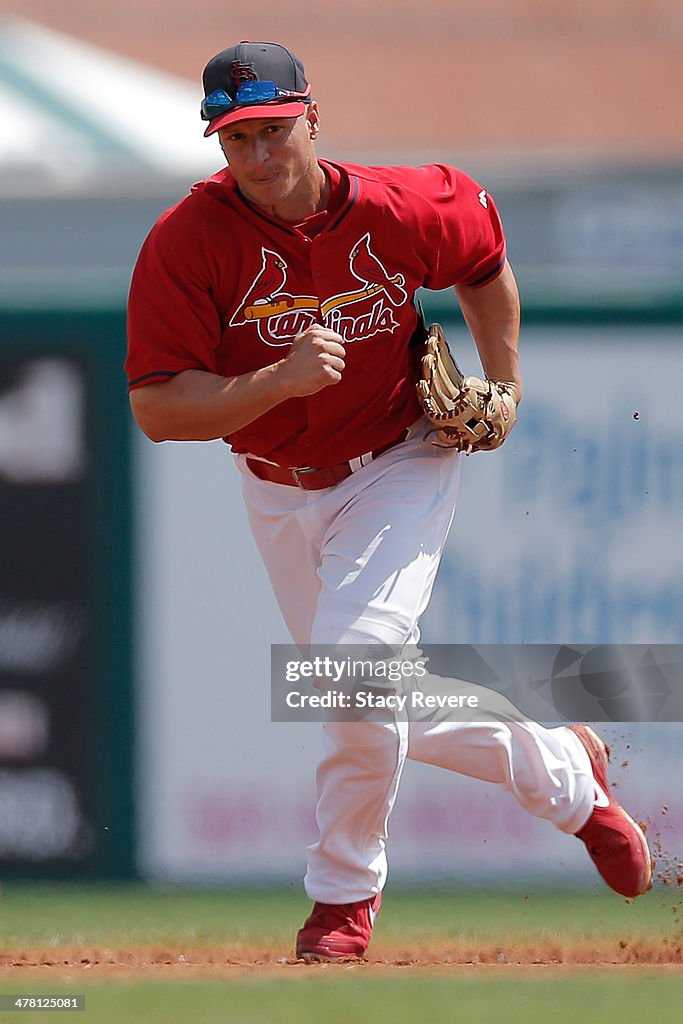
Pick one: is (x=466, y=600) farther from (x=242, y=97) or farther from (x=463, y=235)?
(x=242, y=97)

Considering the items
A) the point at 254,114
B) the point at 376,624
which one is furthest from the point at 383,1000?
the point at 254,114

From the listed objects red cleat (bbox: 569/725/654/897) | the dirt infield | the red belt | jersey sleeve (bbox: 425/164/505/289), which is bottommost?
the dirt infield

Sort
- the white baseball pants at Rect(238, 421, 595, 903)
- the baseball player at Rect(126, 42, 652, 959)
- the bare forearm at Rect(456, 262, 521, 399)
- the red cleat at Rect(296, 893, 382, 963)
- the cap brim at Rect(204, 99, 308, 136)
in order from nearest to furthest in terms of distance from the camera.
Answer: the cap brim at Rect(204, 99, 308, 136) < the baseball player at Rect(126, 42, 652, 959) < the white baseball pants at Rect(238, 421, 595, 903) < the red cleat at Rect(296, 893, 382, 963) < the bare forearm at Rect(456, 262, 521, 399)

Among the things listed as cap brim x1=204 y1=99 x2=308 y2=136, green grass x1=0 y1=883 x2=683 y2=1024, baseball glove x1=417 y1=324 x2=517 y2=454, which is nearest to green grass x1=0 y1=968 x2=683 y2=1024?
green grass x1=0 y1=883 x2=683 y2=1024

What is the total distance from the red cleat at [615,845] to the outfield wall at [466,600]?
4.65ft

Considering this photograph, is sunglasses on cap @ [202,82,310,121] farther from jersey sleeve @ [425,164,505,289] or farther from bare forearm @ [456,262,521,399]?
bare forearm @ [456,262,521,399]

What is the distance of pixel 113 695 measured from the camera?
5.41 meters

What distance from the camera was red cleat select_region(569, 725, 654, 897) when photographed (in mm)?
3834

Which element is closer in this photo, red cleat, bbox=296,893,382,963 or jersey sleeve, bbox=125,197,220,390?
jersey sleeve, bbox=125,197,220,390

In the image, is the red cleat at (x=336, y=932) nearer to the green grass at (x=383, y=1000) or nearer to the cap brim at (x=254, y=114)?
the green grass at (x=383, y=1000)

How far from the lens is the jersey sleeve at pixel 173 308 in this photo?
10.9ft

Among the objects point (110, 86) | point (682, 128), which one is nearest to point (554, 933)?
point (110, 86)

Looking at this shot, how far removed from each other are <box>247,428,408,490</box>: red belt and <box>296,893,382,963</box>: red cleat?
0.87 meters

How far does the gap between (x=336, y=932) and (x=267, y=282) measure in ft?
4.36
